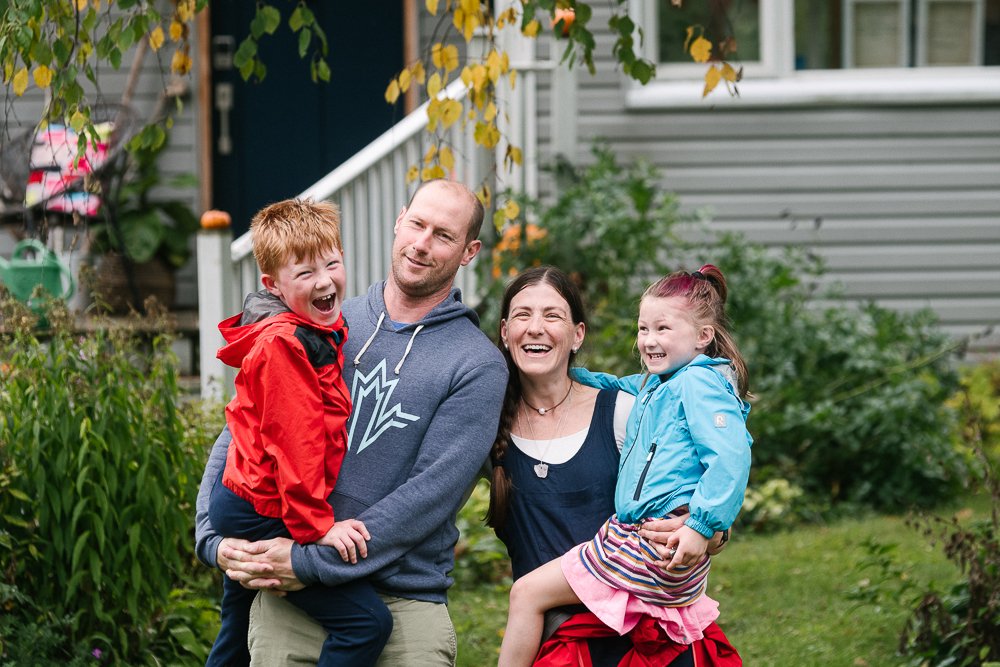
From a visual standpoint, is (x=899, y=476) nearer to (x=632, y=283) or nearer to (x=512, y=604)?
(x=632, y=283)

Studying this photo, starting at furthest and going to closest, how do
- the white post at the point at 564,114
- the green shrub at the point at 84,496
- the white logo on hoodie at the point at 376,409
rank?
the white post at the point at 564,114
the green shrub at the point at 84,496
the white logo on hoodie at the point at 376,409

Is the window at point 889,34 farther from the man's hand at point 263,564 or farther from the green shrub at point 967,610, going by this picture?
the man's hand at point 263,564

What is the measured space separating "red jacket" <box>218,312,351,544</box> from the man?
0.09 metres

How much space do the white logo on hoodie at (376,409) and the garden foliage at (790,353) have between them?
320 cm

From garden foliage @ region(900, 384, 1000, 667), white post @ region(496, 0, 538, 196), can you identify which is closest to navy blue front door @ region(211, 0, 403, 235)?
white post @ region(496, 0, 538, 196)

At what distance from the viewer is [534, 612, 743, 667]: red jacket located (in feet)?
8.87

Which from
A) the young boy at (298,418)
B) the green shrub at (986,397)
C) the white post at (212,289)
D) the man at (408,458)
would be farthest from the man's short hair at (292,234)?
the green shrub at (986,397)

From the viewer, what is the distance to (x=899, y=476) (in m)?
6.17

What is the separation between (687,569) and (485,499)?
10.1 feet

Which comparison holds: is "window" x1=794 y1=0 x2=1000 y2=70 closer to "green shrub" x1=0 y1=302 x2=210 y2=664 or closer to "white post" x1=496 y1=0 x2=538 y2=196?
"white post" x1=496 y1=0 x2=538 y2=196

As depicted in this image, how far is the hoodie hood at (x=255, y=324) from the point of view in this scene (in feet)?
8.42

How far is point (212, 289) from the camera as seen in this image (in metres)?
5.44

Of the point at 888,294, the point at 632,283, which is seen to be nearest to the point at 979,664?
the point at 632,283

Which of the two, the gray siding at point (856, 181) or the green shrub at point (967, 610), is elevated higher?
the gray siding at point (856, 181)
